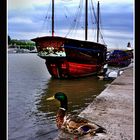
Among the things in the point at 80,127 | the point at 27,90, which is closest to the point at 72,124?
the point at 80,127

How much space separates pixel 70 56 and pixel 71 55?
0.02 metres

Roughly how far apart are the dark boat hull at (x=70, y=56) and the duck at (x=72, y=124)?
0.18m

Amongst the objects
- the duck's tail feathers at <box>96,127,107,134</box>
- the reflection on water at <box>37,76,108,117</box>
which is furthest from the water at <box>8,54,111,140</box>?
the duck's tail feathers at <box>96,127,107,134</box>

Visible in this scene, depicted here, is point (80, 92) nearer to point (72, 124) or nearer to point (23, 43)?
point (72, 124)

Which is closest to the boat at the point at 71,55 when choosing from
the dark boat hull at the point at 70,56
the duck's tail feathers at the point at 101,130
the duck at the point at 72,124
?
the dark boat hull at the point at 70,56

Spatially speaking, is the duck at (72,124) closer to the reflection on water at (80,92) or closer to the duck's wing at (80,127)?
the duck's wing at (80,127)

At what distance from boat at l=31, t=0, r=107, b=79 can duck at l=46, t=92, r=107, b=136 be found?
18cm

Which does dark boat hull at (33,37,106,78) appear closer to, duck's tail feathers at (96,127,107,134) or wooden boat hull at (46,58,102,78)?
wooden boat hull at (46,58,102,78)

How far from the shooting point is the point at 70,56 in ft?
7.50

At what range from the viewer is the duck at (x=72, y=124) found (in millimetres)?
1006

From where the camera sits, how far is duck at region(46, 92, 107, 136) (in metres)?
1.01
